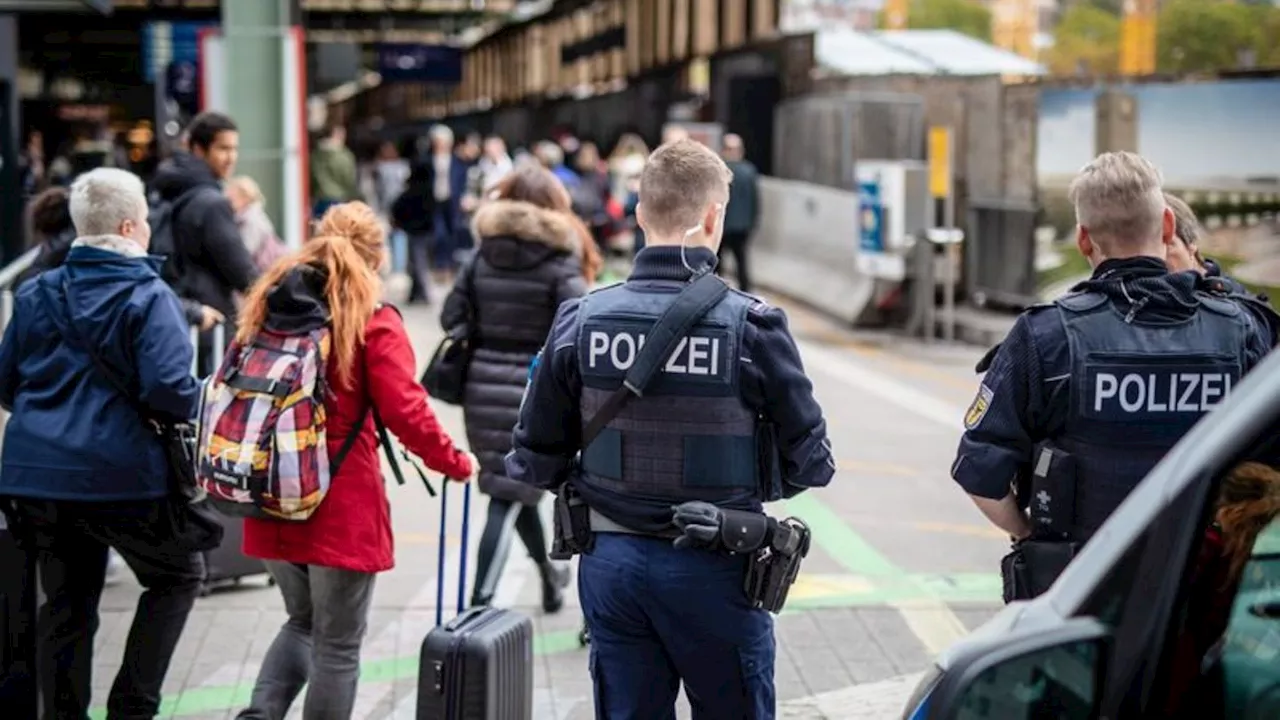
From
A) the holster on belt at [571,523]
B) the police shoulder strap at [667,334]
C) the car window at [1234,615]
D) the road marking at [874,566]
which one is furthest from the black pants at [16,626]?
the car window at [1234,615]

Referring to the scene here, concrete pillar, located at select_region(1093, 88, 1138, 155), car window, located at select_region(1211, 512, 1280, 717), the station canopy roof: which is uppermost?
the station canopy roof

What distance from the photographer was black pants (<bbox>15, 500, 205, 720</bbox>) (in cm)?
573

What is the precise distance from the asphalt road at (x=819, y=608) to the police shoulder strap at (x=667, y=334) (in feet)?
8.44

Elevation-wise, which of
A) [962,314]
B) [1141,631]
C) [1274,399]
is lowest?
[962,314]

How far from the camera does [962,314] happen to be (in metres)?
19.4

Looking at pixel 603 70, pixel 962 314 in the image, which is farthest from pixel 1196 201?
pixel 603 70

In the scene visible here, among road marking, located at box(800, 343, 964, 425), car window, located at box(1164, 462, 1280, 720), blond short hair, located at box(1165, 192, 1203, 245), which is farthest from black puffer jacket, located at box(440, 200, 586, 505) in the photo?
road marking, located at box(800, 343, 964, 425)

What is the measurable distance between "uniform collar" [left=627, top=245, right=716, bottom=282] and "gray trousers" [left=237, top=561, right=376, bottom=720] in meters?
1.65

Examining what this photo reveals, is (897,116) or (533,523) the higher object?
(897,116)

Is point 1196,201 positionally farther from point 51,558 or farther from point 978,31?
point 978,31

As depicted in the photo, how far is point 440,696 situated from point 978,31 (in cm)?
7327

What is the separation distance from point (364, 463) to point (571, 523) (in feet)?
4.50

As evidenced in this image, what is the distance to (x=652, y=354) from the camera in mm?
4203

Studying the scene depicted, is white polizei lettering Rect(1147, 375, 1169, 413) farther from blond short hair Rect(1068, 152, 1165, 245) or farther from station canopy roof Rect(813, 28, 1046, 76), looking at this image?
station canopy roof Rect(813, 28, 1046, 76)
